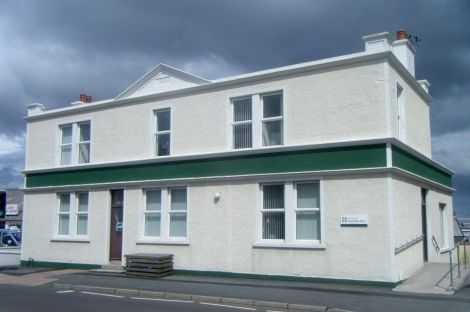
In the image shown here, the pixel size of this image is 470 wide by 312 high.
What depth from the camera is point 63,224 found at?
74.7ft

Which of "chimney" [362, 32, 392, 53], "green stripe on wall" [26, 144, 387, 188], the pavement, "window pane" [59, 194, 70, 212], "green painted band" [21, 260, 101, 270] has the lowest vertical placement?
the pavement

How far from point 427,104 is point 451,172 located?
3.55m

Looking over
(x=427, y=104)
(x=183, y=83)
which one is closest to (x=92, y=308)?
(x=183, y=83)

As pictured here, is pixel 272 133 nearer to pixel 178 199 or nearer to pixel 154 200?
pixel 178 199

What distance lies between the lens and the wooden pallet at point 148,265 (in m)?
18.2

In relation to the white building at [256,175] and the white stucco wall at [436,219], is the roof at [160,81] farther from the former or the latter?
the white stucco wall at [436,219]

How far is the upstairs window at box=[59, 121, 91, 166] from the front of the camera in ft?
74.5

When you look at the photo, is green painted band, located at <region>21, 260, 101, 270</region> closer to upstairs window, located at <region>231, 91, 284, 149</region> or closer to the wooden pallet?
the wooden pallet

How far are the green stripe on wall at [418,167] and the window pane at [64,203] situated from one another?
45.3 feet

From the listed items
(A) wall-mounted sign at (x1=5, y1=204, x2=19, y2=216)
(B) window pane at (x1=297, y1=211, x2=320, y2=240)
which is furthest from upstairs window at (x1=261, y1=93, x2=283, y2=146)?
(A) wall-mounted sign at (x1=5, y1=204, x2=19, y2=216)

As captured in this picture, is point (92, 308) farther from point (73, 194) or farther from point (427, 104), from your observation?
point (427, 104)

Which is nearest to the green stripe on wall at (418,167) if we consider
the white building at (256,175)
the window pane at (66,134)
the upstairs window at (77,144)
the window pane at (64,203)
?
the white building at (256,175)

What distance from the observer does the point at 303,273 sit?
53.4 feet

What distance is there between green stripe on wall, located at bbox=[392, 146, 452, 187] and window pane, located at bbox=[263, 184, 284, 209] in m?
3.69
